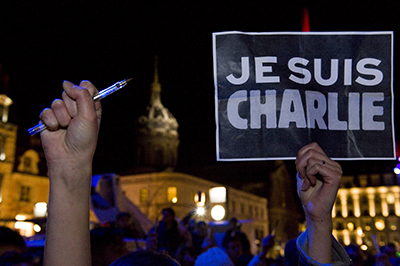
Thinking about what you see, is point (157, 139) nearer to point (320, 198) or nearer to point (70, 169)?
point (320, 198)

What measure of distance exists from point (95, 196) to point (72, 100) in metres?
10.9

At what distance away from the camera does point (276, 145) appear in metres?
3.04

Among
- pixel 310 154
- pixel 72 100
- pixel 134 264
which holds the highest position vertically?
pixel 72 100

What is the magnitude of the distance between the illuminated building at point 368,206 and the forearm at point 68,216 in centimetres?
9937

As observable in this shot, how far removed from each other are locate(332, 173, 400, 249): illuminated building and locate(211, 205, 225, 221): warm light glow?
284 ft

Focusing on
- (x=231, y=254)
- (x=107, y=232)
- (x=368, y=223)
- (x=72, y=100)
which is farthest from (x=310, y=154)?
(x=368, y=223)

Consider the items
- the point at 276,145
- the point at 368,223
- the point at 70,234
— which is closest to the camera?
the point at 70,234

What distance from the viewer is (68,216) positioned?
161cm

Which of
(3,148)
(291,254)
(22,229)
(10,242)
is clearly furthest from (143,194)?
(10,242)

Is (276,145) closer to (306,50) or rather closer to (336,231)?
(306,50)

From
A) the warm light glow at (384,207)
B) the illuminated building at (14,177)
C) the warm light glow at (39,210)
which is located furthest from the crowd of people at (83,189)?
the warm light glow at (384,207)

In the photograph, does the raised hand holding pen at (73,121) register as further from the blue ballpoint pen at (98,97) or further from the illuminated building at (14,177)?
the illuminated building at (14,177)

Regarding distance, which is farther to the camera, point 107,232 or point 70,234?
point 107,232

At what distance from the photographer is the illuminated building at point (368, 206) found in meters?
93.5
